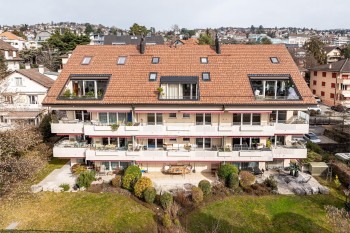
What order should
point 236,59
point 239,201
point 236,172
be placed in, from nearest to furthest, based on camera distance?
point 239,201 < point 236,172 < point 236,59

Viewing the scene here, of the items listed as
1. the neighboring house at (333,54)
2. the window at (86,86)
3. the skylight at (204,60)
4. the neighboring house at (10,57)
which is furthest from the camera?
the neighboring house at (333,54)

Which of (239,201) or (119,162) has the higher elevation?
(119,162)

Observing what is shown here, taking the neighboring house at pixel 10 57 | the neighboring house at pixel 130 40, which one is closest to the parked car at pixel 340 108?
the neighboring house at pixel 130 40

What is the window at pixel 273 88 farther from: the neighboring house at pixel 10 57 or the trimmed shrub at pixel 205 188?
the neighboring house at pixel 10 57

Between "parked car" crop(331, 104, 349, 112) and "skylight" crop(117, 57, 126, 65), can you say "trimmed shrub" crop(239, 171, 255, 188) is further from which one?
"parked car" crop(331, 104, 349, 112)

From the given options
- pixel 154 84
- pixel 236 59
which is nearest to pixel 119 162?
pixel 154 84

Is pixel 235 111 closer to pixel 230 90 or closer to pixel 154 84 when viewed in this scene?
pixel 230 90

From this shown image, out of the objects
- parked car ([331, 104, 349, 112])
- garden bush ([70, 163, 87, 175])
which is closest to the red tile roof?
garden bush ([70, 163, 87, 175])
